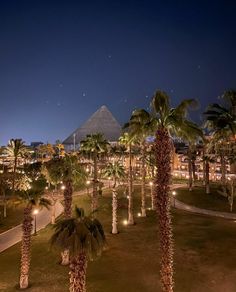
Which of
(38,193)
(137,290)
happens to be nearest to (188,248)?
(137,290)

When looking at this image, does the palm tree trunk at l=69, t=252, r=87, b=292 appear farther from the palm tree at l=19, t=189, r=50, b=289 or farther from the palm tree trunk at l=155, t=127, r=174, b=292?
the palm tree at l=19, t=189, r=50, b=289

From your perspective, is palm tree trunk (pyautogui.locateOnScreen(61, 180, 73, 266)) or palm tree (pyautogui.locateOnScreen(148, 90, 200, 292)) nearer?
palm tree (pyautogui.locateOnScreen(148, 90, 200, 292))

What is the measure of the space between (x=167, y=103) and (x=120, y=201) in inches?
1724

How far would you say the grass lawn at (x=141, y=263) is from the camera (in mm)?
22938

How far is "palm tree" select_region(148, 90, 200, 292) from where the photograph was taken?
14.6m

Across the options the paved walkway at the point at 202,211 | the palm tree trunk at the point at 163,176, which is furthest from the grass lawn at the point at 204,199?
the palm tree trunk at the point at 163,176

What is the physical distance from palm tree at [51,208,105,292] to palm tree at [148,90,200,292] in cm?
370

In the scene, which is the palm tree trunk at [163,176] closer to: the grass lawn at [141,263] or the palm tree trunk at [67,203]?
the grass lawn at [141,263]

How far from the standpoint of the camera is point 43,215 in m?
48.6

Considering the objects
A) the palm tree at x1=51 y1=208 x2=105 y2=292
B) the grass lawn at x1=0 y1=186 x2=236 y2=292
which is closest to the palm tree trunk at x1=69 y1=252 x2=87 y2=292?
the palm tree at x1=51 y1=208 x2=105 y2=292

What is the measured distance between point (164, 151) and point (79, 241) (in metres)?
6.46

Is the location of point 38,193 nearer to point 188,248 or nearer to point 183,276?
point 183,276

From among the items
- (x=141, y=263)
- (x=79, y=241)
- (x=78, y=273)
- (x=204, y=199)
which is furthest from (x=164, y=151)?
(x=204, y=199)

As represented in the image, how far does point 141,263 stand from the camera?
27.1m
